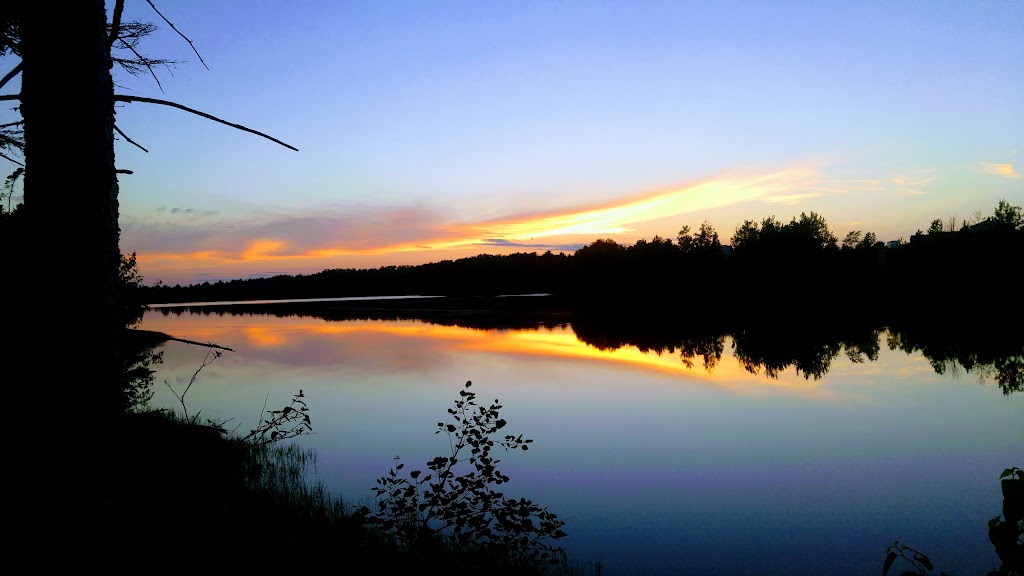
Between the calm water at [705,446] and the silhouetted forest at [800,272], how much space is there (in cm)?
3112

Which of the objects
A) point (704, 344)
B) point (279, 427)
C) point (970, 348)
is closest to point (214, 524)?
point (279, 427)

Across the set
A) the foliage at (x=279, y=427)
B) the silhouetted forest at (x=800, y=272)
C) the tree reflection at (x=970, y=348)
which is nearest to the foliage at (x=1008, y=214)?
the silhouetted forest at (x=800, y=272)

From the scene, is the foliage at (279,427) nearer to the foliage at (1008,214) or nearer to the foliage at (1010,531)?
the foliage at (1010,531)

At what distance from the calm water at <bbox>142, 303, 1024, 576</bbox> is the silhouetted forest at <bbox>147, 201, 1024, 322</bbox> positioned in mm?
31116

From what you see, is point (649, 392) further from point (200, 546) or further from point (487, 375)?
point (200, 546)

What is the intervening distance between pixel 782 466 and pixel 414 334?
3919cm

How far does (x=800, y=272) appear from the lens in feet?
250

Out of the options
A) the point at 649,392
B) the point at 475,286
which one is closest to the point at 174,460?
the point at 649,392

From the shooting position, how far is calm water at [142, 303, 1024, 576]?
383 inches

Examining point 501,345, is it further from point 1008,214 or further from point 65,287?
point 1008,214

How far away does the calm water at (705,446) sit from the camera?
973 cm

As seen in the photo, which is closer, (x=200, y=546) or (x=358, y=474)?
(x=200, y=546)

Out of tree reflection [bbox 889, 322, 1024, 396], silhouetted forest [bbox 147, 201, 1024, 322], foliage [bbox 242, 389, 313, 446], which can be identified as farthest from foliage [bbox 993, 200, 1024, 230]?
foliage [bbox 242, 389, 313, 446]

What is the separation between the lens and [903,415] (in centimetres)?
1858
